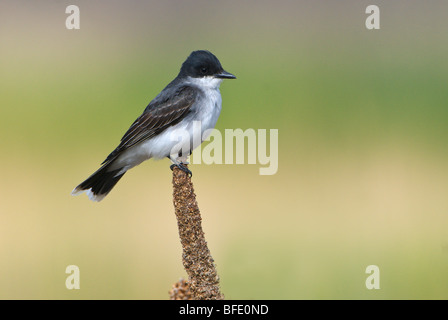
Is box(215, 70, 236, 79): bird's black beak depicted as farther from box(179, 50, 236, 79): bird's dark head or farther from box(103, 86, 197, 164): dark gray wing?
box(103, 86, 197, 164): dark gray wing

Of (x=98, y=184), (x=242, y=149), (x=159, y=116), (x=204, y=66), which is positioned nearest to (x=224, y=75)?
(x=204, y=66)

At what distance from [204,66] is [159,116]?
0.70 m

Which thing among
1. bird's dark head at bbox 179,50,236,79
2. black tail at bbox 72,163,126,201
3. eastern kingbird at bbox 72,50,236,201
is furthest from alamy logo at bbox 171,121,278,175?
black tail at bbox 72,163,126,201

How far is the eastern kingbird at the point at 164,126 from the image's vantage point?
19.6 ft

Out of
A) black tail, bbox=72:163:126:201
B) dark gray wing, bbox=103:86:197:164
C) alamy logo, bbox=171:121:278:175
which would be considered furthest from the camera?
alamy logo, bbox=171:121:278:175

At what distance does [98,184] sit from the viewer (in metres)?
6.01

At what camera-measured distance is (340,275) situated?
772 centimetres

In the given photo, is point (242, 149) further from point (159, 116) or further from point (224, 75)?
point (159, 116)

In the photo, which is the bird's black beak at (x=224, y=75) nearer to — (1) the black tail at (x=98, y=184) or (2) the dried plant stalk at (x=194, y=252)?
(1) the black tail at (x=98, y=184)

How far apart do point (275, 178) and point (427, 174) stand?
233 cm

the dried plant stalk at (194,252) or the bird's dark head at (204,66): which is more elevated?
the bird's dark head at (204,66)

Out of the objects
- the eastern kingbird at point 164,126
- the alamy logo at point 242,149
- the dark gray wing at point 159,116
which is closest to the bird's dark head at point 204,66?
the eastern kingbird at point 164,126

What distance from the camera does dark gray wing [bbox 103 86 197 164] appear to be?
6031 millimetres

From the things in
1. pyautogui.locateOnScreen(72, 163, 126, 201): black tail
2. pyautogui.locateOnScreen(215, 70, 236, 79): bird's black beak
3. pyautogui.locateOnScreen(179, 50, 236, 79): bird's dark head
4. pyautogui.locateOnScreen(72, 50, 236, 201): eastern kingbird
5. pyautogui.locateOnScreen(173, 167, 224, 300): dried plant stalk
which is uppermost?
pyautogui.locateOnScreen(179, 50, 236, 79): bird's dark head
